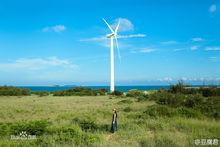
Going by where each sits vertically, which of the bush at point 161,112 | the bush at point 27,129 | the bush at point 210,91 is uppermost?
the bush at point 210,91

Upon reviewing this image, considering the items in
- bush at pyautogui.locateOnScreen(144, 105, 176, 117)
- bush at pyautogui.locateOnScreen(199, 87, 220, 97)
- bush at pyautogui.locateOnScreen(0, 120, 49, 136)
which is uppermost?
bush at pyautogui.locateOnScreen(199, 87, 220, 97)

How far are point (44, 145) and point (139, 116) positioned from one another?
30.0 ft

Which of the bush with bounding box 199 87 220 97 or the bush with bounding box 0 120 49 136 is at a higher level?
the bush with bounding box 199 87 220 97

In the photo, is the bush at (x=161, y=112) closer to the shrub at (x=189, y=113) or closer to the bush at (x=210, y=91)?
the shrub at (x=189, y=113)

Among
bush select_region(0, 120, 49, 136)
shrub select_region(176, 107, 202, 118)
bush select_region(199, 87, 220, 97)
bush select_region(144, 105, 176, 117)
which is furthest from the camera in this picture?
bush select_region(199, 87, 220, 97)

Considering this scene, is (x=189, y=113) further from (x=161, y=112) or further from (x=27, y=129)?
(x=27, y=129)

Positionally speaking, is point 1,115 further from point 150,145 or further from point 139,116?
point 150,145

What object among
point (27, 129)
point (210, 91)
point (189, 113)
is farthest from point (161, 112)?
point (210, 91)

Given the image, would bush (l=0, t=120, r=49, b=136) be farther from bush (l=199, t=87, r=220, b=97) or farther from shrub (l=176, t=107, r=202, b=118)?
bush (l=199, t=87, r=220, b=97)

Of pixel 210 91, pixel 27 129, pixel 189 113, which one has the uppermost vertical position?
pixel 210 91

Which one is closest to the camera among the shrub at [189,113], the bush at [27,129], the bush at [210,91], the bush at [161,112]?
the bush at [27,129]

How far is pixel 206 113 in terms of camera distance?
2017 centimetres

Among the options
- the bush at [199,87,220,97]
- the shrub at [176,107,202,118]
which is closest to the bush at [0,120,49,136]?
the shrub at [176,107,202,118]

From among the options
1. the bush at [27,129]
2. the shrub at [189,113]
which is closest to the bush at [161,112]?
the shrub at [189,113]
